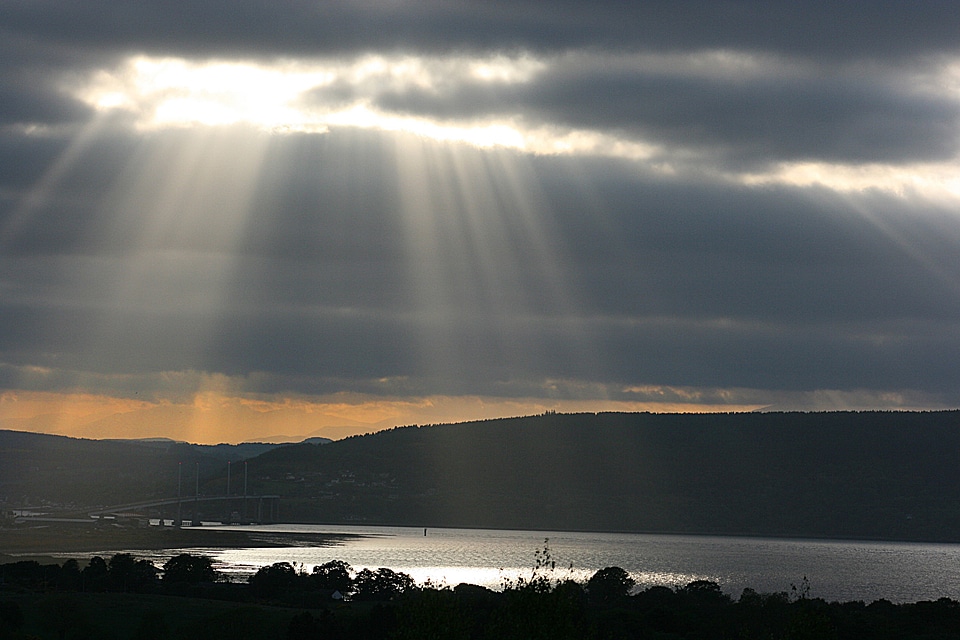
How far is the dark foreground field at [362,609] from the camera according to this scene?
7844 centimetres

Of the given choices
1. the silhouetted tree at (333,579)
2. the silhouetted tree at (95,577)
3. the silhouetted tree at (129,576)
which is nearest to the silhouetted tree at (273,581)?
the silhouetted tree at (333,579)

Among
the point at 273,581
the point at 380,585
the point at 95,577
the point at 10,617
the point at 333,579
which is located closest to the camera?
the point at 10,617

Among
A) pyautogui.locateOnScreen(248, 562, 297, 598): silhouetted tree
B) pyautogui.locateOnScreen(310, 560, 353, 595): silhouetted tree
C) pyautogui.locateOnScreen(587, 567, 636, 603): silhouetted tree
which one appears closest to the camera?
pyautogui.locateOnScreen(248, 562, 297, 598): silhouetted tree

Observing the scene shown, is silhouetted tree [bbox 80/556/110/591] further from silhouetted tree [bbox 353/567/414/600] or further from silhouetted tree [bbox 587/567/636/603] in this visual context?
silhouetted tree [bbox 587/567/636/603]

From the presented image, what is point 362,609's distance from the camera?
131 metres

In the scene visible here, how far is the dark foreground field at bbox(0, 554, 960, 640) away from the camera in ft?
257

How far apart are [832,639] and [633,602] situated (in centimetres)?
6289

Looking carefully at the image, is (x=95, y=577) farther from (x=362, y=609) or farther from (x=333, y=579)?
(x=362, y=609)

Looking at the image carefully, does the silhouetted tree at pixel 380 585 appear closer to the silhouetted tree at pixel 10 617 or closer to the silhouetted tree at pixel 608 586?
the silhouetted tree at pixel 608 586

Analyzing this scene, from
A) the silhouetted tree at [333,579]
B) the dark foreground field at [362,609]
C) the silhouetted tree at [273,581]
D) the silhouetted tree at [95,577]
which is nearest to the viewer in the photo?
the dark foreground field at [362,609]

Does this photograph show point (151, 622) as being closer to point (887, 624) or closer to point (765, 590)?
point (887, 624)

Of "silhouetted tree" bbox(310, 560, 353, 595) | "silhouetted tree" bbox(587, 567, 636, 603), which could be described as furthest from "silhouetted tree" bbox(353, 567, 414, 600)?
"silhouetted tree" bbox(587, 567, 636, 603)

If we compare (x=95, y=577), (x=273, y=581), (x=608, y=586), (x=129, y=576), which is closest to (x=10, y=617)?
(x=129, y=576)

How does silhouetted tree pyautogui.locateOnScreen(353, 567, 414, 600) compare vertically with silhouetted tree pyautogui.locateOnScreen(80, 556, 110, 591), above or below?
below
